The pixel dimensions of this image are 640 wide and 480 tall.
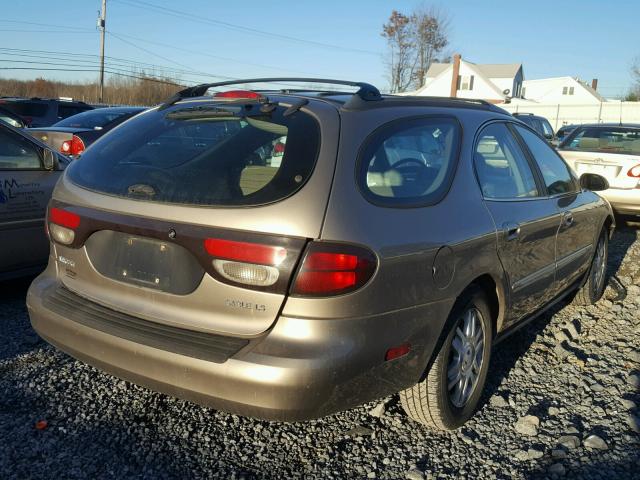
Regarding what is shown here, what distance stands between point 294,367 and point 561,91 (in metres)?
66.5

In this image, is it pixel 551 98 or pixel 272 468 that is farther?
pixel 551 98

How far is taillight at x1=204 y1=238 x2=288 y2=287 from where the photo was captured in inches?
85.4

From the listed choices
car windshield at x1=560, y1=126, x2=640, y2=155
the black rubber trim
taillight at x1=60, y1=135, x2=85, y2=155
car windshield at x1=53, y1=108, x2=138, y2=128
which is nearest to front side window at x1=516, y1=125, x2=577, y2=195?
the black rubber trim

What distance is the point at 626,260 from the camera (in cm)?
661

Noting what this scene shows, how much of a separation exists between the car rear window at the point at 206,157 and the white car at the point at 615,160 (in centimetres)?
659

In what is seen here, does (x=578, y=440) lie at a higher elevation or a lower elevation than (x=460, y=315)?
lower

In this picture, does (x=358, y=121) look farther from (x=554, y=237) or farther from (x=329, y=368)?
(x=554, y=237)

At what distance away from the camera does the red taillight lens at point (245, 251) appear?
7.11 feet

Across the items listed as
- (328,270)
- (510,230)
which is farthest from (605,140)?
(328,270)

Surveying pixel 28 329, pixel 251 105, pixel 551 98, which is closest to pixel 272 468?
pixel 251 105

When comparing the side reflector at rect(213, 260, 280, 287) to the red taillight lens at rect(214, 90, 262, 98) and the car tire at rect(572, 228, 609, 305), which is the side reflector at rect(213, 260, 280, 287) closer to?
the red taillight lens at rect(214, 90, 262, 98)

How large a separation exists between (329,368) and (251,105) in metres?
1.27

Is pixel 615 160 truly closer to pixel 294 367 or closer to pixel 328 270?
pixel 328 270

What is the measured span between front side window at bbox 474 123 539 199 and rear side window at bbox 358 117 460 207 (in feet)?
0.80
